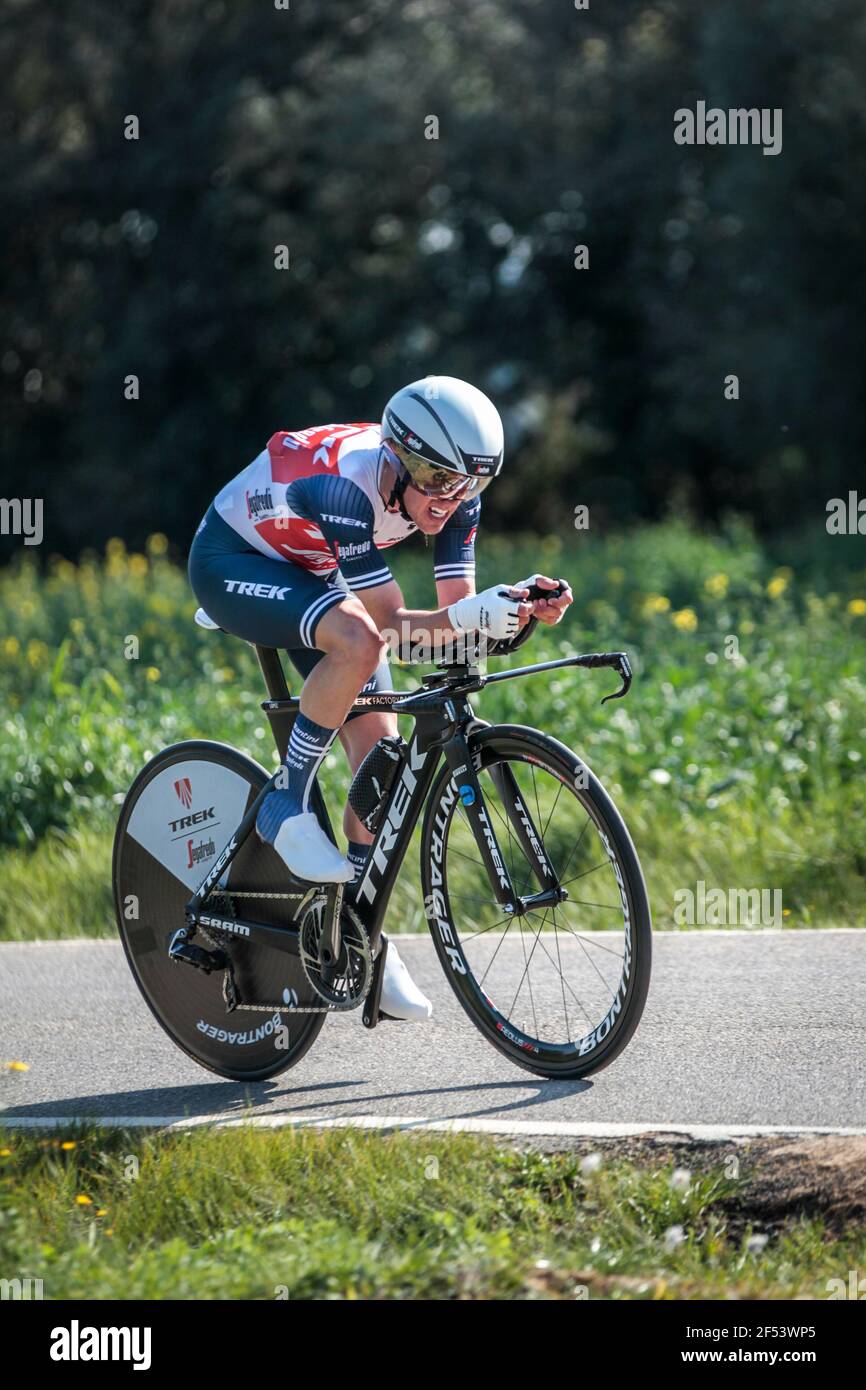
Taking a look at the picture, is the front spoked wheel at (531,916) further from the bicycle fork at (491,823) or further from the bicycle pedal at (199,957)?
the bicycle pedal at (199,957)

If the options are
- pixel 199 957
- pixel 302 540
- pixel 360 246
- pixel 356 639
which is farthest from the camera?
pixel 360 246

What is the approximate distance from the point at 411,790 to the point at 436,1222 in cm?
133

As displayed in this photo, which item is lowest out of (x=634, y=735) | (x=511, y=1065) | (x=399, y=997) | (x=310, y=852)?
(x=511, y=1065)

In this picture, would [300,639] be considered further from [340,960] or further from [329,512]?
[340,960]

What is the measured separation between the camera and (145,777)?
5.72 meters

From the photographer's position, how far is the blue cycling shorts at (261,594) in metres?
4.94

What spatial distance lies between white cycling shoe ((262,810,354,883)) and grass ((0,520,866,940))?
8.74 ft

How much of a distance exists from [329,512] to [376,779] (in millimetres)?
820

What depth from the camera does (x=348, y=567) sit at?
4711mm

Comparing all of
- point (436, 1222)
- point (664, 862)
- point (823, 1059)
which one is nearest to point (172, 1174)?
point (436, 1222)

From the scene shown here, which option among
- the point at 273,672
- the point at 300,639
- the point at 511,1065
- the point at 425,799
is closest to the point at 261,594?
the point at 300,639

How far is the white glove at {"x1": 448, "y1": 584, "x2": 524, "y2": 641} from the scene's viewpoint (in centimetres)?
442

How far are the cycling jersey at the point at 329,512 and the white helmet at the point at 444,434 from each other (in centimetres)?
14
